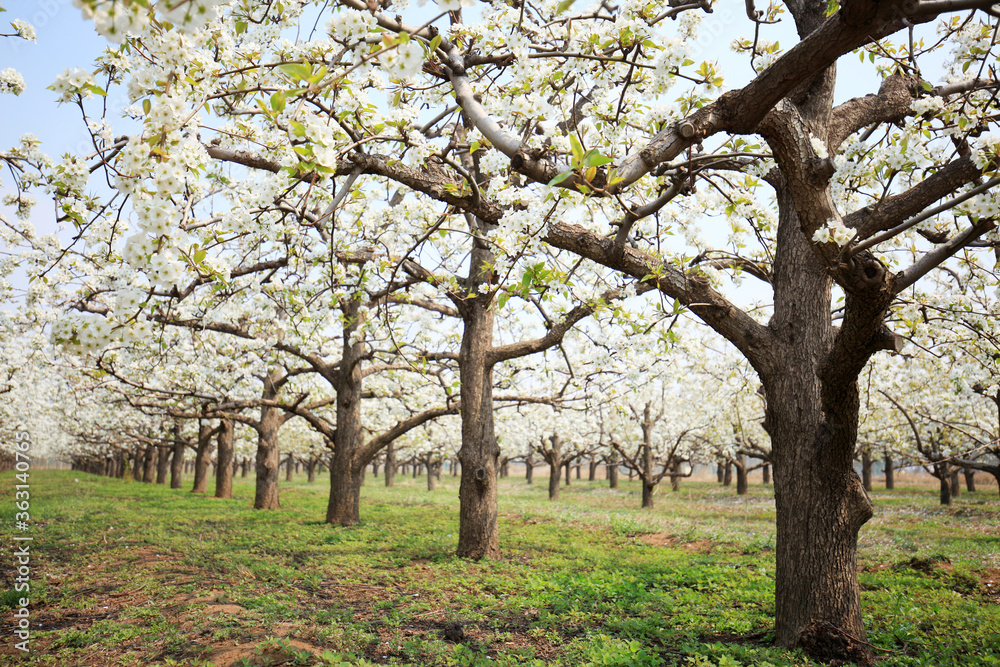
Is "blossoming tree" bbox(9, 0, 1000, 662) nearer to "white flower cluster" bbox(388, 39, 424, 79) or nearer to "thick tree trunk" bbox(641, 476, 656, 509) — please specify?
→ "white flower cluster" bbox(388, 39, 424, 79)

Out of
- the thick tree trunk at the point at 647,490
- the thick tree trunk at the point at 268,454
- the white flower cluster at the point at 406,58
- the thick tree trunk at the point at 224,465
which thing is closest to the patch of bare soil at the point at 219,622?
the white flower cluster at the point at 406,58

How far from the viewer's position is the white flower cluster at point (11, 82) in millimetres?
4418

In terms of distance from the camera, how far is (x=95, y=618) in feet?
16.8

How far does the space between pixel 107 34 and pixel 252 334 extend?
1000cm

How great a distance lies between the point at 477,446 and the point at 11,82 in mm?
6650

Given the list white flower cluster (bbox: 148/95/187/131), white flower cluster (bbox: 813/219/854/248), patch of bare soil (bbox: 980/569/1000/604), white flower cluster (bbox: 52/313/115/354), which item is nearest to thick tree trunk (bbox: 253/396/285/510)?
white flower cluster (bbox: 52/313/115/354)

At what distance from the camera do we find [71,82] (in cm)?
259

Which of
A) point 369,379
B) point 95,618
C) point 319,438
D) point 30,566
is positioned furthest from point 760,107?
point 319,438

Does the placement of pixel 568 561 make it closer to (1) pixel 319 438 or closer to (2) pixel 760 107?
(2) pixel 760 107

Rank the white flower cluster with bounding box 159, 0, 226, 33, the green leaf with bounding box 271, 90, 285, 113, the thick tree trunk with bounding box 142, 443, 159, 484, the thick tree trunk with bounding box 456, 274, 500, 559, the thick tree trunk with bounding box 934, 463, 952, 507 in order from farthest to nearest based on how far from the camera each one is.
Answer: the thick tree trunk with bounding box 142, 443, 159, 484 < the thick tree trunk with bounding box 934, 463, 952, 507 < the thick tree trunk with bounding box 456, 274, 500, 559 < the green leaf with bounding box 271, 90, 285, 113 < the white flower cluster with bounding box 159, 0, 226, 33

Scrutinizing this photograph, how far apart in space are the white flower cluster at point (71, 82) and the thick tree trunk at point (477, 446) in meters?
5.56

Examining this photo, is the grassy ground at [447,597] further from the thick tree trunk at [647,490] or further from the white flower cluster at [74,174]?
the thick tree trunk at [647,490]

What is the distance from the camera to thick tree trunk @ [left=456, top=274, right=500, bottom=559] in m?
8.14

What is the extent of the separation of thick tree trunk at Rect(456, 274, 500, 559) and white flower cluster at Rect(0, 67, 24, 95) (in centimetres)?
529
